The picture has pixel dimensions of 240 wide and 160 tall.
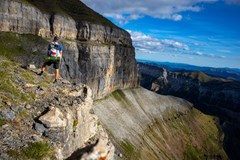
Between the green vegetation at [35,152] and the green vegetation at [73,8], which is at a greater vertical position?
the green vegetation at [73,8]

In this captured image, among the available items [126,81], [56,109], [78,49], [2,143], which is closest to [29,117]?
[56,109]

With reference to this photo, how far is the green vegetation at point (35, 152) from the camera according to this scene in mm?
14039

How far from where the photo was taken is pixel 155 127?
134 meters

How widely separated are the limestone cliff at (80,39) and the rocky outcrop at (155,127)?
400 inches

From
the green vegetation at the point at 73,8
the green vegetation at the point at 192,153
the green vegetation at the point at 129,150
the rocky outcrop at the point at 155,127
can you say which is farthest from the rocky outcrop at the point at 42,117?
the green vegetation at the point at 192,153

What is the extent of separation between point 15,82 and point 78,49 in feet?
272

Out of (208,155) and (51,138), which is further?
(208,155)

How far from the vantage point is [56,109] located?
59.0 feet

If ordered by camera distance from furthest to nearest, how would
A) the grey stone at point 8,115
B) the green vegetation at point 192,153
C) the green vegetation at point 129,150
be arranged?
the green vegetation at point 192,153 < the green vegetation at point 129,150 < the grey stone at point 8,115

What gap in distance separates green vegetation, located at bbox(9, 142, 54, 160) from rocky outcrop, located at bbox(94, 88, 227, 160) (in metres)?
66.6

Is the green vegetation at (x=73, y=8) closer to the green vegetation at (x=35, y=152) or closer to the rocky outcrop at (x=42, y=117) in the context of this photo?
the rocky outcrop at (x=42, y=117)

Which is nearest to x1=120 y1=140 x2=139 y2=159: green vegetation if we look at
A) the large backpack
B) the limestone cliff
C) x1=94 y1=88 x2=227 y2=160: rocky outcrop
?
x1=94 y1=88 x2=227 y2=160: rocky outcrop

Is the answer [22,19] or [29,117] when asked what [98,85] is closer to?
[22,19]

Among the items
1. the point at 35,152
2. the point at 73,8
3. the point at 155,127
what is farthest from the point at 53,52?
the point at 155,127
